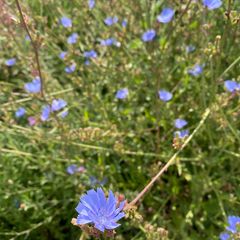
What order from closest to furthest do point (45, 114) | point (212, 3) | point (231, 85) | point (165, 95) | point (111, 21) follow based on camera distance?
point (212, 3) → point (231, 85) → point (45, 114) → point (165, 95) → point (111, 21)

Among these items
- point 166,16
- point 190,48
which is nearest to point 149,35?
point 166,16

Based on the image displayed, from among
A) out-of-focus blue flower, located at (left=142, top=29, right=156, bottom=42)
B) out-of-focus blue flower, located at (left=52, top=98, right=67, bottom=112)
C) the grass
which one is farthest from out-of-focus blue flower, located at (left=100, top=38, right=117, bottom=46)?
out-of-focus blue flower, located at (left=52, top=98, right=67, bottom=112)

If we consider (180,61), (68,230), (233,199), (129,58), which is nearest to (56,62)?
(129,58)

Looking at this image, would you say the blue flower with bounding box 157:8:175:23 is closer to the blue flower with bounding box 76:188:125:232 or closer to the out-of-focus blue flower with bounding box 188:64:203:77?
the out-of-focus blue flower with bounding box 188:64:203:77

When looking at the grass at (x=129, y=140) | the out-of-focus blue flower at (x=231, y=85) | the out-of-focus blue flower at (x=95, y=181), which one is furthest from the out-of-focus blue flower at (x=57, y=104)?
the out-of-focus blue flower at (x=231, y=85)

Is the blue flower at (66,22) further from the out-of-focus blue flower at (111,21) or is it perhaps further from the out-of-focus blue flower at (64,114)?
the out-of-focus blue flower at (64,114)

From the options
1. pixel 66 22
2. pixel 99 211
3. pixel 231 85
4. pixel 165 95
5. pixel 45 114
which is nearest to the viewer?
pixel 99 211

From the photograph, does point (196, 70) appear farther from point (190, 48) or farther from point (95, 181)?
point (95, 181)

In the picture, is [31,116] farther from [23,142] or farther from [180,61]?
[180,61]
